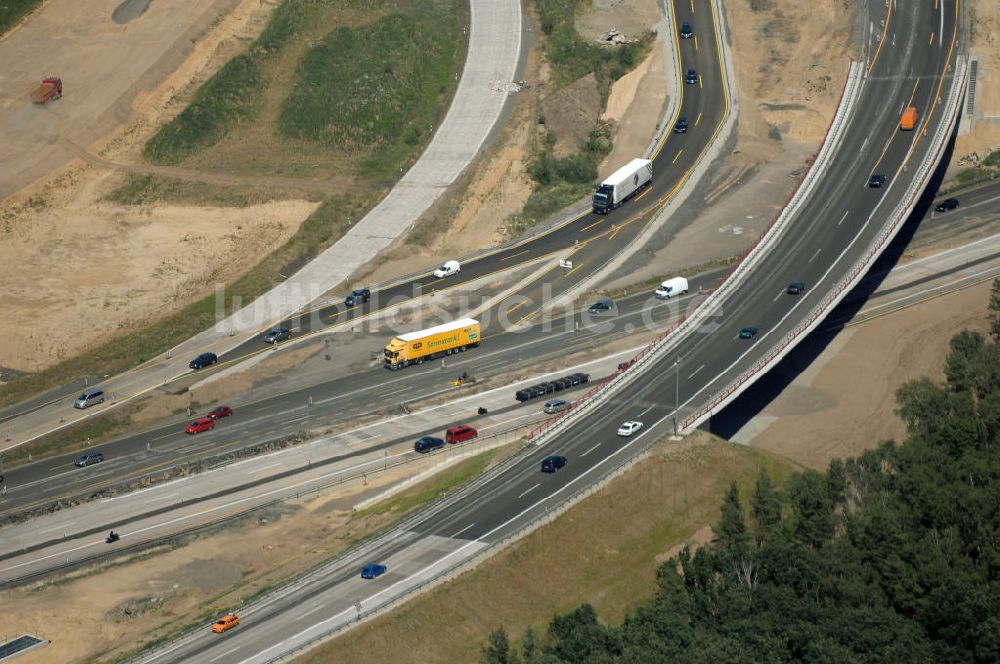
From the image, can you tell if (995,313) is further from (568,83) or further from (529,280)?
(568,83)

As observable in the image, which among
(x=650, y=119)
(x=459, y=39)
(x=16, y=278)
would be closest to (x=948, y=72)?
(x=650, y=119)

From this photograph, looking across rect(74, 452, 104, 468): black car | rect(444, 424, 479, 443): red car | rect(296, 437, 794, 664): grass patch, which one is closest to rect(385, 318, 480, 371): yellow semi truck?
rect(444, 424, 479, 443): red car

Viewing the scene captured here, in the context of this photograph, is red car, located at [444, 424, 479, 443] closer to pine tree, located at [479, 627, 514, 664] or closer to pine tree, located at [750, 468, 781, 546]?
pine tree, located at [750, 468, 781, 546]

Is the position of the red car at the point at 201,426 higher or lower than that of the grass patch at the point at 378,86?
lower

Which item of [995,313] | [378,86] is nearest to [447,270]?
[378,86]

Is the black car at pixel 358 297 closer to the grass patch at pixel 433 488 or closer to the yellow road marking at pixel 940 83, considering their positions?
the grass patch at pixel 433 488

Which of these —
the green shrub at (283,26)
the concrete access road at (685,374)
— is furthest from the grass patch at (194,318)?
the concrete access road at (685,374)
